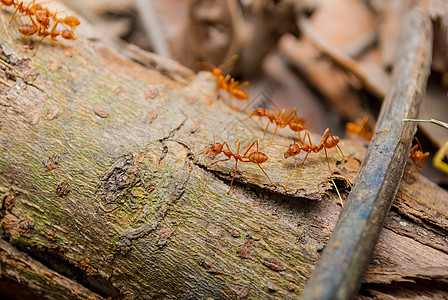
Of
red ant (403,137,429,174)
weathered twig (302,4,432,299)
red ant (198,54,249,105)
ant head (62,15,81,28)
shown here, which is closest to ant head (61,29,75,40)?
ant head (62,15,81,28)

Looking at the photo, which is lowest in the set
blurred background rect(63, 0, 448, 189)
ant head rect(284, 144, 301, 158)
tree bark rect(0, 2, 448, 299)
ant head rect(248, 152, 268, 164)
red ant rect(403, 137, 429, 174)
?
tree bark rect(0, 2, 448, 299)

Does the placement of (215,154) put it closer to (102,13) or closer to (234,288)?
(234,288)

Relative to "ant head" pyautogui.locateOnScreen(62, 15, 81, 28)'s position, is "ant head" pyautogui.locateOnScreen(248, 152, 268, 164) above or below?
below

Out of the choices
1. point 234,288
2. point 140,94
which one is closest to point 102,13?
point 140,94

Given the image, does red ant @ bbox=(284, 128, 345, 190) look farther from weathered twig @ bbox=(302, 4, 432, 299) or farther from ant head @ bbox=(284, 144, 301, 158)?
weathered twig @ bbox=(302, 4, 432, 299)

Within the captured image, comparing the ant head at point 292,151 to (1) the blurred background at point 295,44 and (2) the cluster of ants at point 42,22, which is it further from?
(2) the cluster of ants at point 42,22

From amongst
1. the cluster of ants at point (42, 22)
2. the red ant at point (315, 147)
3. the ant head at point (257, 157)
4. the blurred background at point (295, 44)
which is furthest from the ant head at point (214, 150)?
the blurred background at point (295, 44)
